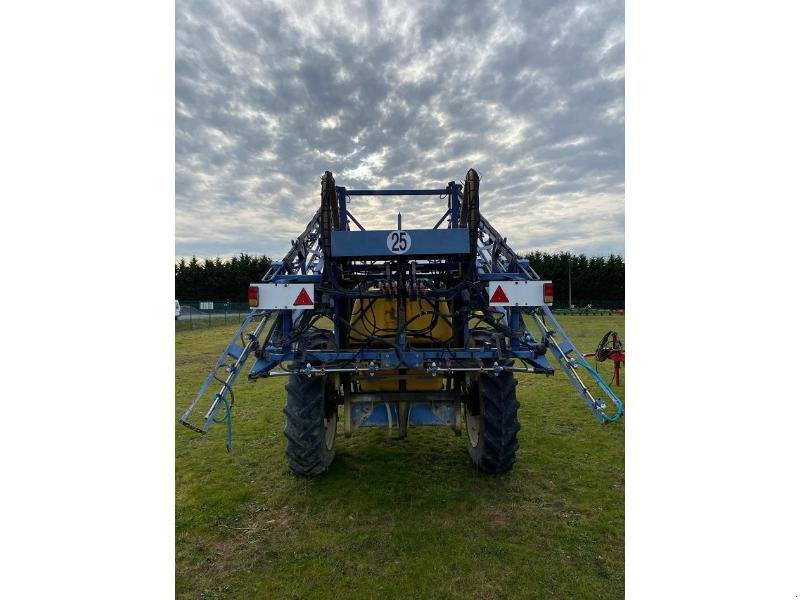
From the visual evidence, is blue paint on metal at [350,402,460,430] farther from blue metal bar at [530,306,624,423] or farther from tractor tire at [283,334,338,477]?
blue metal bar at [530,306,624,423]

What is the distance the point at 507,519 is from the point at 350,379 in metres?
1.80

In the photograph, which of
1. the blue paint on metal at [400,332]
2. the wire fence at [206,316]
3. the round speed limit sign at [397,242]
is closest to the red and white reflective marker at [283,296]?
the blue paint on metal at [400,332]

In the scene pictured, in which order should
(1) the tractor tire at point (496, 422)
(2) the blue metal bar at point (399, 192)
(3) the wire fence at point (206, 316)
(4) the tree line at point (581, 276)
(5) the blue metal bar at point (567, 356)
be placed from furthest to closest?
(4) the tree line at point (581, 276), (3) the wire fence at point (206, 316), (2) the blue metal bar at point (399, 192), (1) the tractor tire at point (496, 422), (5) the blue metal bar at point (567, 356)

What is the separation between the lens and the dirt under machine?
2.93 meters

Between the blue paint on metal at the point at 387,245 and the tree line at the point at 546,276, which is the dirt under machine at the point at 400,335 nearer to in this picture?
the blue paint on metal at the point at 387,245

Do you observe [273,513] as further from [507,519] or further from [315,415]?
[507,519]

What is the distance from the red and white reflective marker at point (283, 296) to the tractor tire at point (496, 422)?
5.77ft

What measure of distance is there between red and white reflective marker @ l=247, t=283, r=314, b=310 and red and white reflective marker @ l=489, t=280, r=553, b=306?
138cm

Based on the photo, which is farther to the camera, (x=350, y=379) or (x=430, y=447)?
(x=430, y=447)

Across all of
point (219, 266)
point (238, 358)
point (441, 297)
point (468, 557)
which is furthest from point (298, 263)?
point (219, 266)

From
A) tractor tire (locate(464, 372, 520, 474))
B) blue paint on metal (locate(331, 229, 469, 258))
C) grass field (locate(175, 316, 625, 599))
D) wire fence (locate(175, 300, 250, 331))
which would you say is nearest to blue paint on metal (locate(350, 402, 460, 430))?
tractor tire (locate(464, 372, 520, 474))

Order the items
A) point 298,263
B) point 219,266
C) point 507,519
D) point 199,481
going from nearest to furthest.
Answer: point 507,519 → point 298,263 → point 199,481 → point 219,266

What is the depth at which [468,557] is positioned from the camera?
8.98ft

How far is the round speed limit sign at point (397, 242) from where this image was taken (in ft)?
9.52
